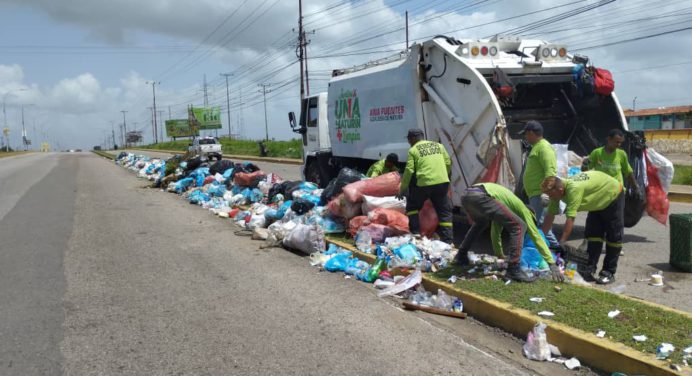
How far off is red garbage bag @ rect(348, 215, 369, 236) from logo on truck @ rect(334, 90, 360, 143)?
9.20 ft

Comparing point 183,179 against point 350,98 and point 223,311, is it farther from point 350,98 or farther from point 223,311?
point 223,311

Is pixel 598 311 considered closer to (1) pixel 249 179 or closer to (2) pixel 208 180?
(1) pixel 249 179

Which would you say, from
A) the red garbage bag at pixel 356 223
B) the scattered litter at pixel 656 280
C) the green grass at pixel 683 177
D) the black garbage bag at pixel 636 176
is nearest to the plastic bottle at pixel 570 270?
the scattered litter at pixel 656 280

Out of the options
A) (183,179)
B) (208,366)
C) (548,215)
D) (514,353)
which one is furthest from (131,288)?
(183,179)

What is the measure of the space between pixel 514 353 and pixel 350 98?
703cm

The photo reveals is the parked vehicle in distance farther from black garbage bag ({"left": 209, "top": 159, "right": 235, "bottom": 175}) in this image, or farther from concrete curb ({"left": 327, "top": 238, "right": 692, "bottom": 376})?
concrete curb ({"left": 327, "top": 238, "right": 692, "bottom": 376})

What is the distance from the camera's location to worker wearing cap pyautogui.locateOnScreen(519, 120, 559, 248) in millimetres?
5863

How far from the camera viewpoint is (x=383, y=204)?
7.67 m

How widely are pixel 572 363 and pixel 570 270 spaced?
1.87m

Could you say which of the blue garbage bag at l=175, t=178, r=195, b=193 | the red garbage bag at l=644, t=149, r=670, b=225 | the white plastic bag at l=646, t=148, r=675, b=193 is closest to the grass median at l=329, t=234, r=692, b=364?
the red garbage bag at l=644, t=149, r=670, b=225

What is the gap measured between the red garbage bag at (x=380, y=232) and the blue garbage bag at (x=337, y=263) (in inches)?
21.9

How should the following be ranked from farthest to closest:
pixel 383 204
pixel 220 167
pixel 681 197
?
pixel 220 167, pixel 681 197, pixel 383 204

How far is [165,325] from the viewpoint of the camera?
15.3 feet

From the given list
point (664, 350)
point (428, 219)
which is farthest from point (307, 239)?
point (664, 350)
